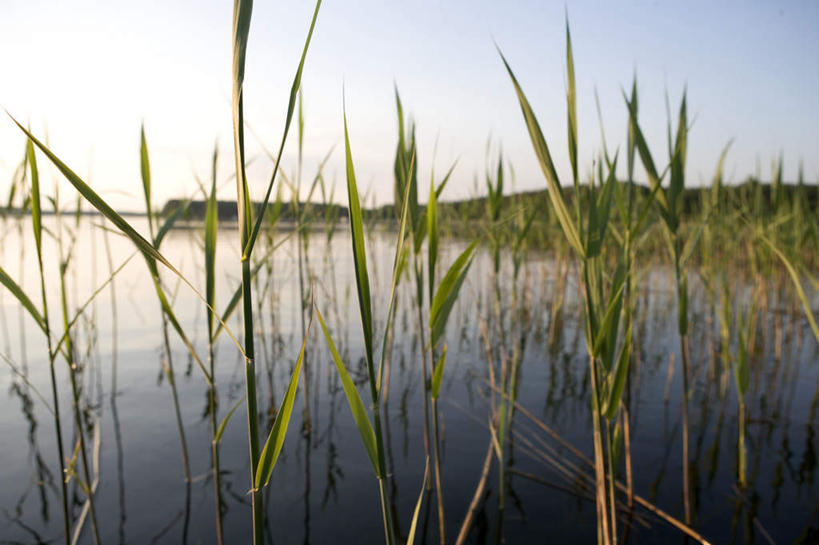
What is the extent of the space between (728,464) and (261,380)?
8.53 ft

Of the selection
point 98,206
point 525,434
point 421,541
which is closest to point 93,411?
point 421,541

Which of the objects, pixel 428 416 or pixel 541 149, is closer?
pixel 541 149

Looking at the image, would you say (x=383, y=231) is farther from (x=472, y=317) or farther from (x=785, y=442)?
(x=785, y=442)

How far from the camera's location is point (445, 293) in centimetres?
106

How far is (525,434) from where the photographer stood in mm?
2361

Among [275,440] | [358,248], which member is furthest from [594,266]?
[275,440]

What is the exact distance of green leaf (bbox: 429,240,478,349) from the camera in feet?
3.42

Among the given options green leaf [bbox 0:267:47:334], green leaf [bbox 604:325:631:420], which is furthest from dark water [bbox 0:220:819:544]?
green leaf [bbox 604:325:631:420]

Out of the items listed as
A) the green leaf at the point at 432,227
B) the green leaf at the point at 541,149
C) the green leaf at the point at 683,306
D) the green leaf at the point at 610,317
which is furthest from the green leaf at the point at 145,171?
the green leaf at the point at 683,306

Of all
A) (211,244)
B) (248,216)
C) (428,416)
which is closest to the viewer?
(248,216)

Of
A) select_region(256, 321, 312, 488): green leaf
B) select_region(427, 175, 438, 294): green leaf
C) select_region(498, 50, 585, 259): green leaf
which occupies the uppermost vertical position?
select_region(498, 50, 585, 259): green leaf

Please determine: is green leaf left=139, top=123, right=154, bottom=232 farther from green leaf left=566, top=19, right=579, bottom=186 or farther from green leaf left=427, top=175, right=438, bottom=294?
green leaf left=566, top=19, right=579, bottom=186

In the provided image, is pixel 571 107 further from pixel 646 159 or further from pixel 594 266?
pixel 646 159

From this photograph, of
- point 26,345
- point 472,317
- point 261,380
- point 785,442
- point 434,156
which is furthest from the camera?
point 472,317
